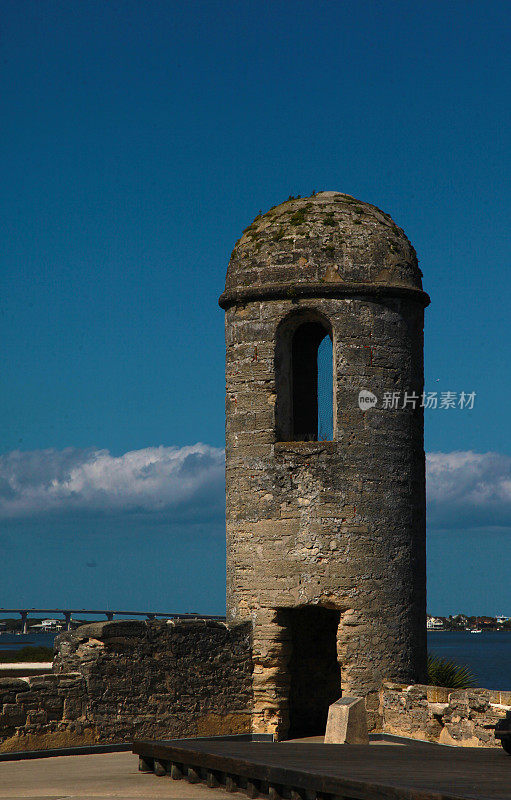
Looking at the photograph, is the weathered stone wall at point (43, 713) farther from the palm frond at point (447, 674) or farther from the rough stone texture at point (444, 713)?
the palm frond at point (447, 674)

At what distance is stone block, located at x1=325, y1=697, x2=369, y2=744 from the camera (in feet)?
36.9

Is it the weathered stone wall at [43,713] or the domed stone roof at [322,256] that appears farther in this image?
the domed stone roof at [322,256]

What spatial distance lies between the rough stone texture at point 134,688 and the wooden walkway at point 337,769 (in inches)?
85.2

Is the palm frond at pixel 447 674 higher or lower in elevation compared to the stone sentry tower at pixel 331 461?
lower

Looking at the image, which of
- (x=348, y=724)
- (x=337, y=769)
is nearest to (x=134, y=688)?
(x=348, y=724)

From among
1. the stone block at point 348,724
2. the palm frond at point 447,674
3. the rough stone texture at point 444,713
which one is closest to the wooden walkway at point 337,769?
the stone block at point 348,724

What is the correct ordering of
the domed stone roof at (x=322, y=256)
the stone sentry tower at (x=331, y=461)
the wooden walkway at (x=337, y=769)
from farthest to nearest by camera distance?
the domed stone roof at (x=322, y=256)
the stone sentry tower at (x=331, y=461)
the wooden walkway at (x=337, y=769)

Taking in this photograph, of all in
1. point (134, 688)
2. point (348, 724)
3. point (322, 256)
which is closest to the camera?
point (348, 724)

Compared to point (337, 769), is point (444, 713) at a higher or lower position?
lower

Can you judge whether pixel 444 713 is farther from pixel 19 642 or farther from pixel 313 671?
pixel 19 642

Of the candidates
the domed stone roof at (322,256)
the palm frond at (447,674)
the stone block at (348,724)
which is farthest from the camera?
the palm frond at (447,674)

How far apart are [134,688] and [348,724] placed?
2.56m

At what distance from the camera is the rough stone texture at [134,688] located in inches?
461

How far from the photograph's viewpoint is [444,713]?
12.5 metres
